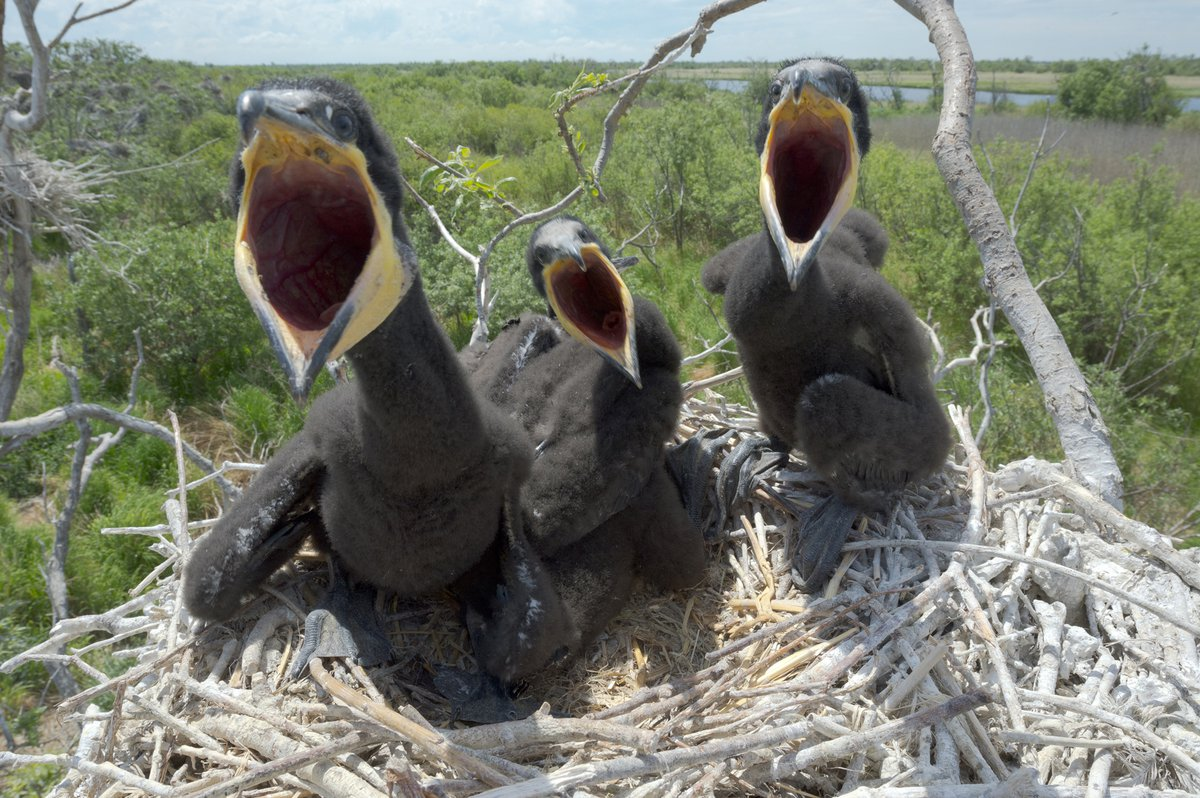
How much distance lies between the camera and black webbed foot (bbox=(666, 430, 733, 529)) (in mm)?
2971

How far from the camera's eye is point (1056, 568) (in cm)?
201

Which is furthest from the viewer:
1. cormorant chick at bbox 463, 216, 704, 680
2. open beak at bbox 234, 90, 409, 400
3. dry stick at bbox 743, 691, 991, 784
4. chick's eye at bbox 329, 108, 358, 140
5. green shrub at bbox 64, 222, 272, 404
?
green shrub at bbox 64, 222, 272, 404

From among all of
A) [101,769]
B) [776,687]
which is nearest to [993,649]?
[776,687]

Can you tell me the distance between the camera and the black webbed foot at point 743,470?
2.95 metres

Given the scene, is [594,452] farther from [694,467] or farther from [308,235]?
[308,235]

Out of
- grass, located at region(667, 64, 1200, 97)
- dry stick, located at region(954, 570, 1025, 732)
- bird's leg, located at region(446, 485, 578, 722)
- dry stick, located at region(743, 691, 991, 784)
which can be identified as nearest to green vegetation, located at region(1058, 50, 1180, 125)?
grass, located at region(667, 64, 1200, 97)

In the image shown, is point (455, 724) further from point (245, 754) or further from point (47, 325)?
point (47, 325)

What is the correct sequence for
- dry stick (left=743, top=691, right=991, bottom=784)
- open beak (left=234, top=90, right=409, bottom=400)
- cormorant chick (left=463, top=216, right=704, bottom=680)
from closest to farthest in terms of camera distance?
open beak (left=234, top=90, right=409, bottom=400)
dry stick (left=743, top=691, right=991, bottom=784)
cormorant chick (left=463, top=216, right=704, bottom=680)

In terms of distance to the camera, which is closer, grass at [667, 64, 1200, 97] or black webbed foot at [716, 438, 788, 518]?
black webbed foot at [716, 438, 788, 518]

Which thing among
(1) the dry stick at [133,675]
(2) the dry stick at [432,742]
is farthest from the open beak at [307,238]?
(1) the dry stick at [133,675]

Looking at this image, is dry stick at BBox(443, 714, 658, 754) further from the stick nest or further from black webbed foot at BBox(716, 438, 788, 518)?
black webbed foot at BBox(716, 438, 788, 518)

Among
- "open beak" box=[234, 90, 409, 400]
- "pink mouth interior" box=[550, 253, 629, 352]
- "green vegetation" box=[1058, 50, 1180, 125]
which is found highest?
"green vegetation" box=[1058, 50, 1180, 125]

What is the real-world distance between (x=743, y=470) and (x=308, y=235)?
1922mm

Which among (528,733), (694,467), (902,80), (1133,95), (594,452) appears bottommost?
(528,733)
